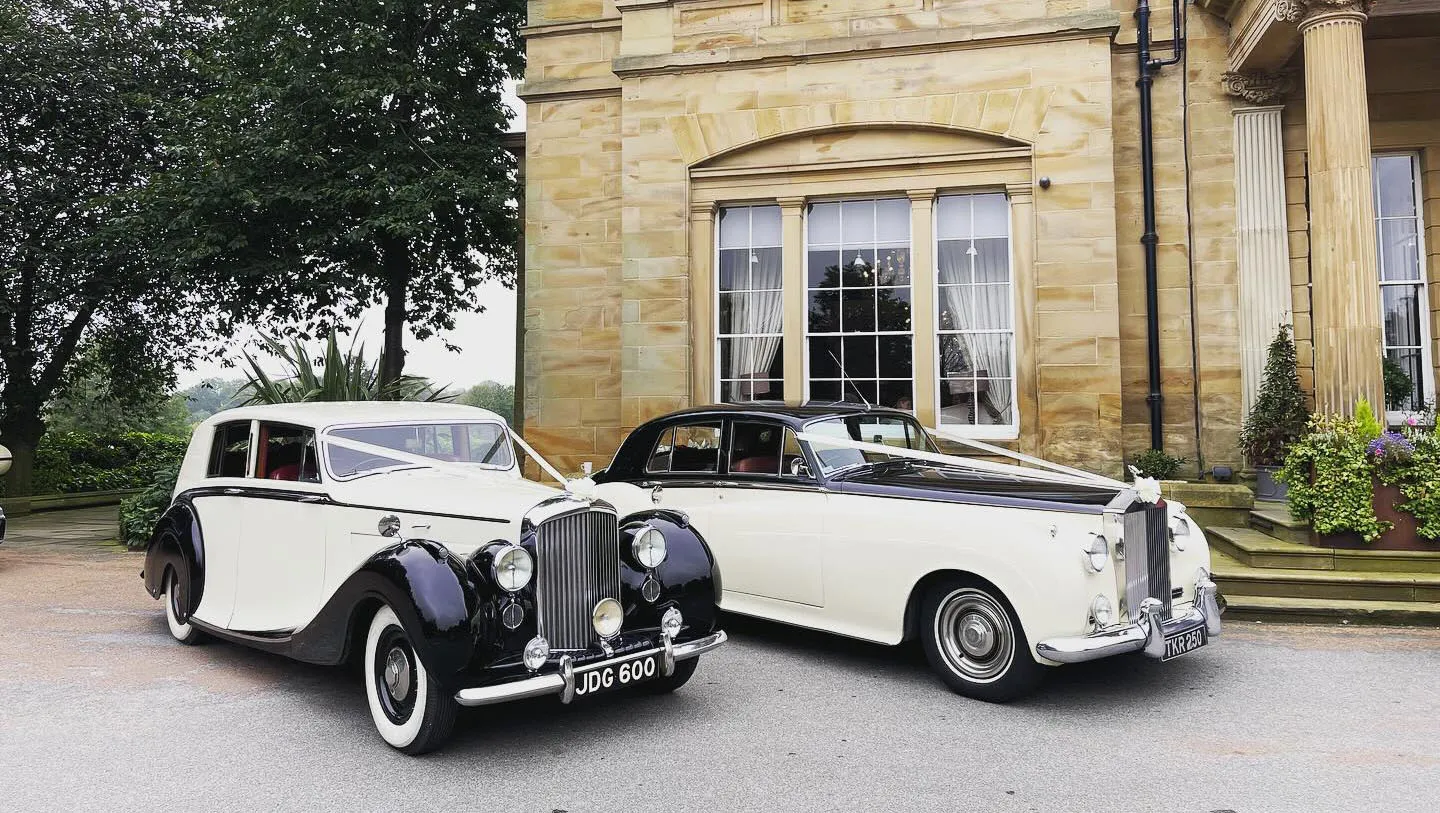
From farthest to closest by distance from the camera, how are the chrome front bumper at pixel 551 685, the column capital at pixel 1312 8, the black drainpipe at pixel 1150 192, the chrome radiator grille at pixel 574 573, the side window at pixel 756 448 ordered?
the black drainpipe at pixel 1150 192
the column capital at pixel 1312 8
the side window at pixel 756 448
the chrome radiator grille at pixel 574 573
the chrome front bumper at pixel 551 685

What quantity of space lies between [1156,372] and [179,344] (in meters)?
18.3

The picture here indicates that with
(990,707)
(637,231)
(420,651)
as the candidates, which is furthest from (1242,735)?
(637,231)

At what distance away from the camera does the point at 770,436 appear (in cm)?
612

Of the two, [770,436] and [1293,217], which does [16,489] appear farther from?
[1293,217]

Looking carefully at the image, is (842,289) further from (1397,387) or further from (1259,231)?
(1397,387)

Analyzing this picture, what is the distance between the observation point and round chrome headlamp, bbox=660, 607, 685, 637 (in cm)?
444

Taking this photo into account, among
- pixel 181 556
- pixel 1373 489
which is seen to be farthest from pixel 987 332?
pixel 181 556

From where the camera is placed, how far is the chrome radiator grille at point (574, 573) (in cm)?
416

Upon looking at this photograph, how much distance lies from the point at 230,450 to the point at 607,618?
10.8ft

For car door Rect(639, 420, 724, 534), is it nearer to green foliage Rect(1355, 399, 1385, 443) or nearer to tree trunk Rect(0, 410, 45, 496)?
green foliage Rect(1355, 399, 1385, 443)

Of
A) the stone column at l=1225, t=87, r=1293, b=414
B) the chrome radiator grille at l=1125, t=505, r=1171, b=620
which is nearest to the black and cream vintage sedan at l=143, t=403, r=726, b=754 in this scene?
the chrome radiator grille at l=1125, t=505, r=1171, b=620

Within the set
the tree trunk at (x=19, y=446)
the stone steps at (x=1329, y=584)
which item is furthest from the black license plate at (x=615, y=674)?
the tree trunk at (x=19, y=446)

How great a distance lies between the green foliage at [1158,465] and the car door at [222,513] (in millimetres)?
8223

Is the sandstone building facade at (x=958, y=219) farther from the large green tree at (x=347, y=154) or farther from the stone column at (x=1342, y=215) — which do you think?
the large green tree at (x=347, y=154)
